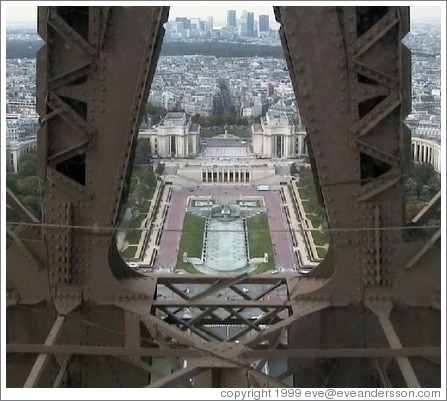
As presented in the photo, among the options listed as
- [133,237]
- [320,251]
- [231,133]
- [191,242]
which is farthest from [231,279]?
[231,133]

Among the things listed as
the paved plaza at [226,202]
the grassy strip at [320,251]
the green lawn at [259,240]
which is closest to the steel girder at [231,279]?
the paved plaza at [226,202]

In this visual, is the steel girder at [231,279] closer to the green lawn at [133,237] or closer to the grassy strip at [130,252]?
the grassy strip at [130,252]

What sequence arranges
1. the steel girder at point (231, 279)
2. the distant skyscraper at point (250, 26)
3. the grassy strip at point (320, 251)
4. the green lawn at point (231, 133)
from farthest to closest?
the distant skyscraper at point (250, 26) → the green lawn at point (231, 133) → the grassy strip at point (320, 251) → the steel girder at point (231, 279)

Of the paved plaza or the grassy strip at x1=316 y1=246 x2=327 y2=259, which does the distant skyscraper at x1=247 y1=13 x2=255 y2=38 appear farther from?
the grassy strip at x1=316 y1=246 x2=327 y2=259

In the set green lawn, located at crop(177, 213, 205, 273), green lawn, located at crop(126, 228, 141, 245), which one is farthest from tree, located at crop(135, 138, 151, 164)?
green lawn, located at crop(126, 228, 141, 245)

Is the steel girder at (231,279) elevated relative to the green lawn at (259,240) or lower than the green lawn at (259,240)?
elevated

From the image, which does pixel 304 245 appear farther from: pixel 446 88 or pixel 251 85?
pixel 251 85
